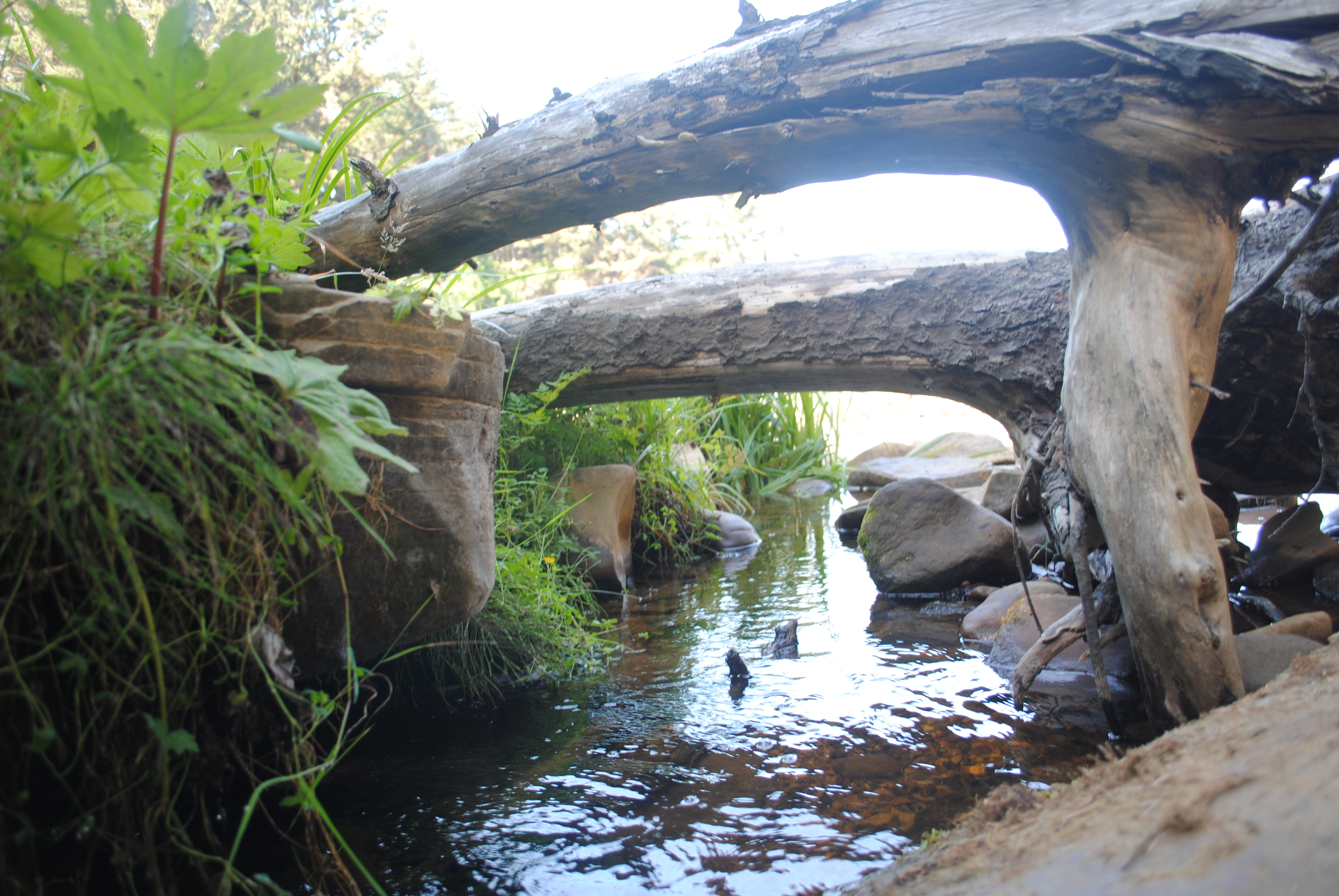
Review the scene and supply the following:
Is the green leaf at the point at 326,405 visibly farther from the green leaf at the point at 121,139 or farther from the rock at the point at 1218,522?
the rock at the point at 1218,522

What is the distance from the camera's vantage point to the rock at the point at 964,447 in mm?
→ 7910

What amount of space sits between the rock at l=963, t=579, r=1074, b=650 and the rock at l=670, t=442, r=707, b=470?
2302mm

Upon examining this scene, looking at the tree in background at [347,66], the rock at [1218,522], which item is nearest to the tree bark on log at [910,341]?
the rock at [1218,522]

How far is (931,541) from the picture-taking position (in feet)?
13.3

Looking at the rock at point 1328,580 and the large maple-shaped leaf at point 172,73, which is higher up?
the large maple-shaped leaf at point 172,73

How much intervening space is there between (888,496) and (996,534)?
579 millimetres

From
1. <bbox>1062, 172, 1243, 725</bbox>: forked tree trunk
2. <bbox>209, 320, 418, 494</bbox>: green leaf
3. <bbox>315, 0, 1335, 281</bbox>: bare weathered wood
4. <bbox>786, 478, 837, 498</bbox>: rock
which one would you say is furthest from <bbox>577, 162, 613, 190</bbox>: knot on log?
<bbox>786, 478, 837, 498</bbox>: rock

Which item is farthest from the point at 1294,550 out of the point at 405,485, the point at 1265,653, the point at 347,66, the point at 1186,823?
the point at 347,66

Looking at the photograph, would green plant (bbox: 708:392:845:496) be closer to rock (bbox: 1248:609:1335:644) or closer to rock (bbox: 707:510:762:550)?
rock (bbox: 707:510:762:550)

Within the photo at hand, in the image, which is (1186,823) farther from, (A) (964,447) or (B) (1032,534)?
(A) (964,447)

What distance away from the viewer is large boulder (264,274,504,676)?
5.20 ft

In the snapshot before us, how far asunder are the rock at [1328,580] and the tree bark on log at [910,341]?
13.8 inches

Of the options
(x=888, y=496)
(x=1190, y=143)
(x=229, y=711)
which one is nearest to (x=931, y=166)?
(x=1190, y=143)

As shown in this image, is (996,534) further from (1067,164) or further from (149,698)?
(149,698)
